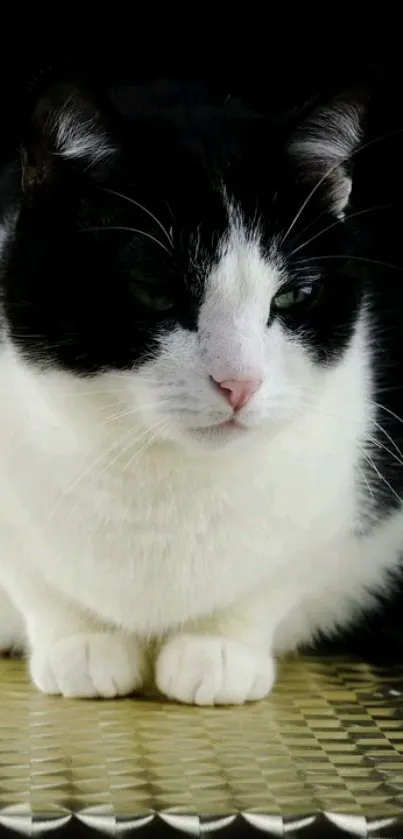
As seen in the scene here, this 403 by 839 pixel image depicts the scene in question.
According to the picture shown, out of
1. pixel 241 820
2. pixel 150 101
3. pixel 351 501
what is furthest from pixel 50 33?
pixel 241 820

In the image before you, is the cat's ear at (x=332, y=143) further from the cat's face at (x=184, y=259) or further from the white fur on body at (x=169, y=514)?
the white fur on body at (x=169, y=514)

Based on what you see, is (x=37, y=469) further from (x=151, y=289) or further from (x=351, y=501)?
(x=351, y=501)

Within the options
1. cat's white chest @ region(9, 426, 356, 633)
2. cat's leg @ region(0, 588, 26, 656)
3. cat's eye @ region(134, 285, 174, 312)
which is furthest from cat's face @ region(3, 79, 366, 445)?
cat's leg @ region(0, 588, 26, 656)

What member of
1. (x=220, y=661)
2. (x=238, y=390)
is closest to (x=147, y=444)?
(x=238, y=390)

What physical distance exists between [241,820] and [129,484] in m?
0.40

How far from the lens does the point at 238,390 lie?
1026mm

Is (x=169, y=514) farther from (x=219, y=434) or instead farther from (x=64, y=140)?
(x=64, y=140)

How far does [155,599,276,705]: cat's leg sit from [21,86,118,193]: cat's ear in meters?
0.51

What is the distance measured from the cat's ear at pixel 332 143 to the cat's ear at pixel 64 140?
0.64 feet

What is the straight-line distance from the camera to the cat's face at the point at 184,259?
1.06 metres

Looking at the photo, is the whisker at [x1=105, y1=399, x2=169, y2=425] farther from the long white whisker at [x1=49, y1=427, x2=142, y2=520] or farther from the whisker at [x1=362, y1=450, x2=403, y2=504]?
the whisker at [x1=362, y1=450, x2=403, y2=504]

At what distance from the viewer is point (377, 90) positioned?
120cm

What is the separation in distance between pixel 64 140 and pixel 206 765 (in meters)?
0.60

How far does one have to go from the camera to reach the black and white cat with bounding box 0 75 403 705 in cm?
108
